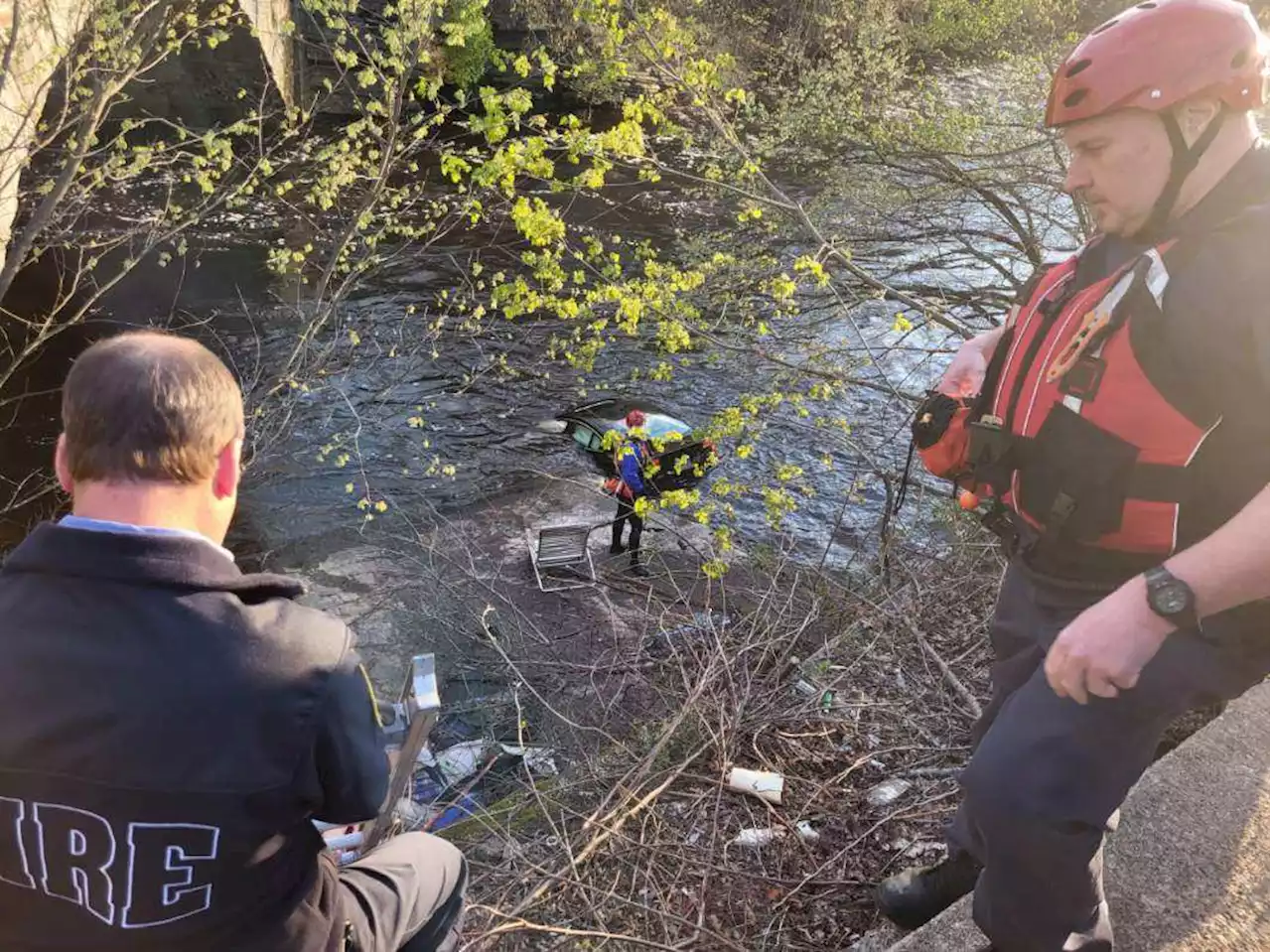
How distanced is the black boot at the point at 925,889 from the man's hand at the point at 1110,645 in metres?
1.00

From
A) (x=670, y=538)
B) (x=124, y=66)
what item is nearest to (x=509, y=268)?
(x=670, y=538)

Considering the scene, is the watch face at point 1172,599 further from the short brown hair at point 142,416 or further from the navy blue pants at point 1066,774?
the short brown hair at point 142,416

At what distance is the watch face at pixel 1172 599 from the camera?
4.97 ft

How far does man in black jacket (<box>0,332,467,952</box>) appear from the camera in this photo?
52.5 inches

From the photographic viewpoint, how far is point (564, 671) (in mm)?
6770

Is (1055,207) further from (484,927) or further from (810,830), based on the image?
(484,927)

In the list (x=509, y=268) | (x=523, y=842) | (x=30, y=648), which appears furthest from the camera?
(x=509, y=268)

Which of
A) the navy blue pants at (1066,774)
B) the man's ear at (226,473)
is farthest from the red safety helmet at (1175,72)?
the man's ear at (226,473)

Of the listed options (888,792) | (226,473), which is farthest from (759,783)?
(226,473)

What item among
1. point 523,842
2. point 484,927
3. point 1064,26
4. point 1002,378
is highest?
point 1064,26

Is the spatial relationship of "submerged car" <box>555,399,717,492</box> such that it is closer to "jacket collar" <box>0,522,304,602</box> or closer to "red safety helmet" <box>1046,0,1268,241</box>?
"red safety helmet" <box>1046,0,1268,241</box>

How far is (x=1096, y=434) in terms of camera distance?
1.75 m

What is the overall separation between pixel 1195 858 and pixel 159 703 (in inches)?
103

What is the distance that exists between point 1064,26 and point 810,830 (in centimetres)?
812
